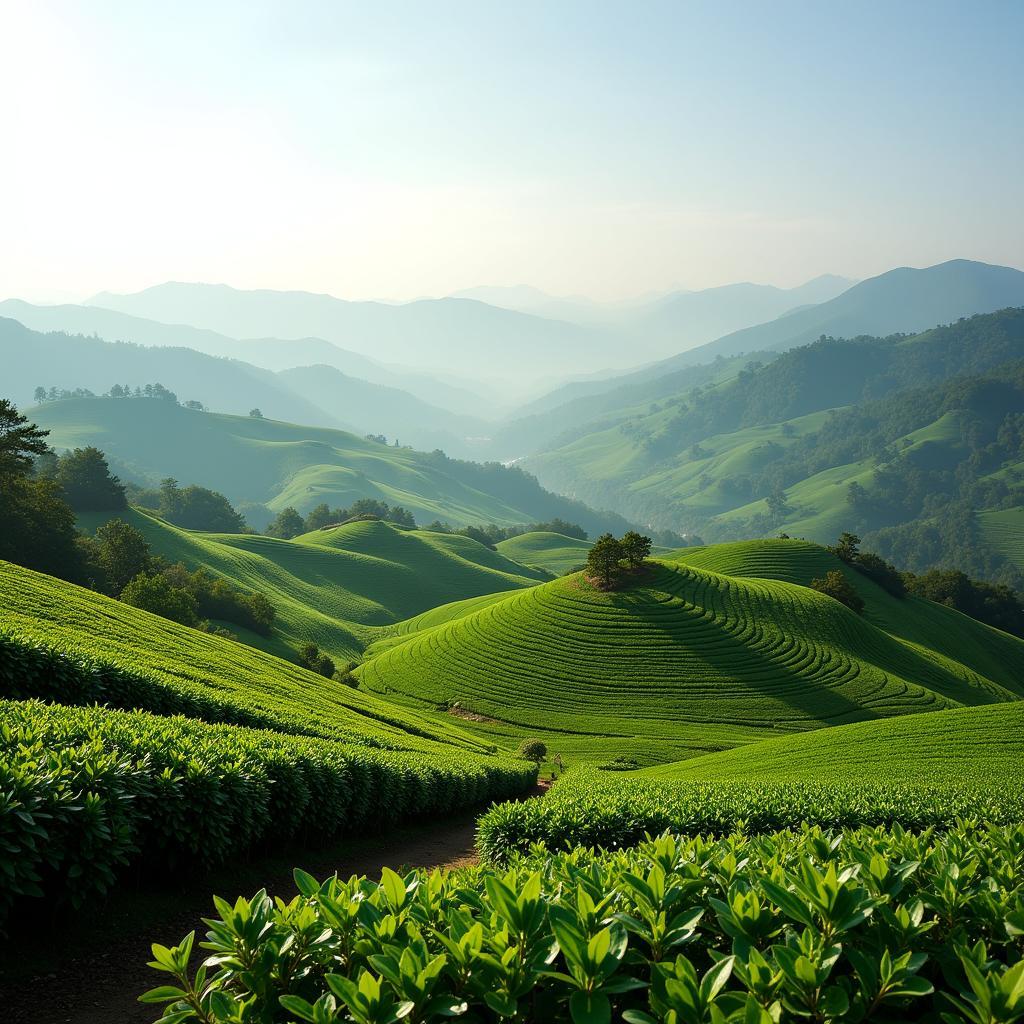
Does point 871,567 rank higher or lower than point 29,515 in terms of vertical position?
lower

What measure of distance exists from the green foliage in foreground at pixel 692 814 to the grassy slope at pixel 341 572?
74360 mm

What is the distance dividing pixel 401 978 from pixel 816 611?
273ft

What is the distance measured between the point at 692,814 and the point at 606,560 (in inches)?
2612

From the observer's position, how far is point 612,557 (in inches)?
3130

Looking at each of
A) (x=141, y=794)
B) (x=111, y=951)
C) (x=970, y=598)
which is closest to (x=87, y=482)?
(x=141, y=794)

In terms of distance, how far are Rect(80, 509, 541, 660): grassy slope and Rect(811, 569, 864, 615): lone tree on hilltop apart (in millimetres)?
58704

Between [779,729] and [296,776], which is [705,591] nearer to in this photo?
[779,729]

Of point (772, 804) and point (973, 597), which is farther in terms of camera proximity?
point (973, 597)

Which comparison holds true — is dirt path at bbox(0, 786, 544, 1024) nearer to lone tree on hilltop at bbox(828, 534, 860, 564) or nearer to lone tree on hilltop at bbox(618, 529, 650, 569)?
lone tree on hilltop at bbox(618, 529, 650, 569)

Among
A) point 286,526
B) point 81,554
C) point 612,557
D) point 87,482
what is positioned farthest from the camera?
point 286,526

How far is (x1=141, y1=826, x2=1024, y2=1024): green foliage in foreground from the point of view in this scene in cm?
325

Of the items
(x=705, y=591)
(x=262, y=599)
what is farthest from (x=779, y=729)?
(x=262, y=599)

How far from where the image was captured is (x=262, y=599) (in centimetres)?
9069

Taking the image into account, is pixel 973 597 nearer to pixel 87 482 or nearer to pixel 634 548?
pixel 634 548
